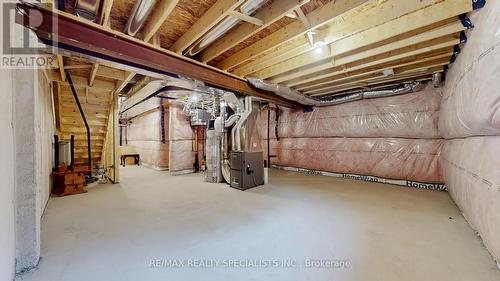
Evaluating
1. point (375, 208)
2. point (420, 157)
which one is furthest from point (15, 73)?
point (420, 157)

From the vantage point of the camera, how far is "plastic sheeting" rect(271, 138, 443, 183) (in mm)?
4121

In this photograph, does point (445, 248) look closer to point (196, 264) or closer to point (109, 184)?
point (196, 264)

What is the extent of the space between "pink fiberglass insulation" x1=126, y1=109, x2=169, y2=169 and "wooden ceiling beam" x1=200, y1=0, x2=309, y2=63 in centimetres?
470

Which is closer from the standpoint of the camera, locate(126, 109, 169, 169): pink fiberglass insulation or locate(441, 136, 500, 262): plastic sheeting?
locate(441, 136, 500, 262): plastic sheeting

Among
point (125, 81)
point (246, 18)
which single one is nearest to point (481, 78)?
point (246, 18)

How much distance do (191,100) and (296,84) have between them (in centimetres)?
306

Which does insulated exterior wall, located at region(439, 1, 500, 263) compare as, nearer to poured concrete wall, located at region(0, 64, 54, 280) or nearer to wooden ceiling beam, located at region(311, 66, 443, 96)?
wooden ceiling beam, located at region(311, 66, 443, 96)

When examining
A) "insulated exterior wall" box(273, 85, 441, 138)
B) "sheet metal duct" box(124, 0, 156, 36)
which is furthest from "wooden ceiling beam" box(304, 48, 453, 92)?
"sheet metal duct" box(124, 0, 156, 36)

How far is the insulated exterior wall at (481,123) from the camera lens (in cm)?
155

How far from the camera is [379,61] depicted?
3.13 metres

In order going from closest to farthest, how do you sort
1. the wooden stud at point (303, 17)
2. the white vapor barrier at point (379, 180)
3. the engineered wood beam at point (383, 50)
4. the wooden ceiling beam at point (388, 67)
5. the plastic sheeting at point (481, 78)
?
the plastic sheeting at point (481, 78)
the wooden stud at point (303, 17)
the engineered wood beam at point (383, 50)
the wooden ceiling beam at point (388, 67)
the white vapor barrier at point (379, 180)

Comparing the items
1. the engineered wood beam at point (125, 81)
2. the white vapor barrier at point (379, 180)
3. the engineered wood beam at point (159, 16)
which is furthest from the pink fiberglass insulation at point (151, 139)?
the engineered wood beam at point (159, 16)

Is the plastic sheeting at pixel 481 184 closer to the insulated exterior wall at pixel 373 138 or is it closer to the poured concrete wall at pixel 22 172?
the insulated exterior wall at pixel 373 138

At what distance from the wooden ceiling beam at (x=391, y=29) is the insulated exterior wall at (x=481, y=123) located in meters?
0.21
